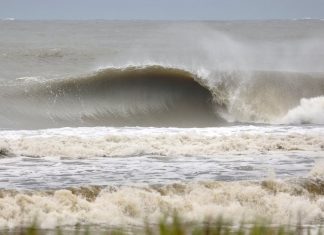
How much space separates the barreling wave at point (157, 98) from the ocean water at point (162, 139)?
0.04 m

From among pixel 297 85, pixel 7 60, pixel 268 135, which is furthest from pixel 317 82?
pixel 7 60

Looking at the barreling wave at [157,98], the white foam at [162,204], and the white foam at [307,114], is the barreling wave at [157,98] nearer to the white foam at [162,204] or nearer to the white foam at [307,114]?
the white foam at [307,114]

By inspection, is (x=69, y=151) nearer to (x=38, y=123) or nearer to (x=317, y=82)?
(x=38, y=123)

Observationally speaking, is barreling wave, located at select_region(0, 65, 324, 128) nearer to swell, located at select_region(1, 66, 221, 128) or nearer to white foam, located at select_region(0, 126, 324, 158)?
swell, located at select_region(1, 66, 221, 128)

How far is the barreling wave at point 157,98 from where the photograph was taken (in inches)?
854

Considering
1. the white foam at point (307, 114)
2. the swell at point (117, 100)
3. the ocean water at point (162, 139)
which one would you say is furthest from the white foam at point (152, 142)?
the swell at point (117, 100)

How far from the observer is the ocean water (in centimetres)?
898

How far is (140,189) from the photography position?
951cm

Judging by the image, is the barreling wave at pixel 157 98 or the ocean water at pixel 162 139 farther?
the barreling wave at pixel 157 98

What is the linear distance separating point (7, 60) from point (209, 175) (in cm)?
2267

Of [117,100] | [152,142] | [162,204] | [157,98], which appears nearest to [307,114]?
[157,98]

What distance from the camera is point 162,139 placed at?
1517 centimetres

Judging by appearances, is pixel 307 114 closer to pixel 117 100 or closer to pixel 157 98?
pixel 157 98

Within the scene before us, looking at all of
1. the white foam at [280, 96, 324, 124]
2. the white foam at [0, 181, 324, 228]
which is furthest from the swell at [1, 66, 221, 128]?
the white foam at [0, 181, 324, 228]
